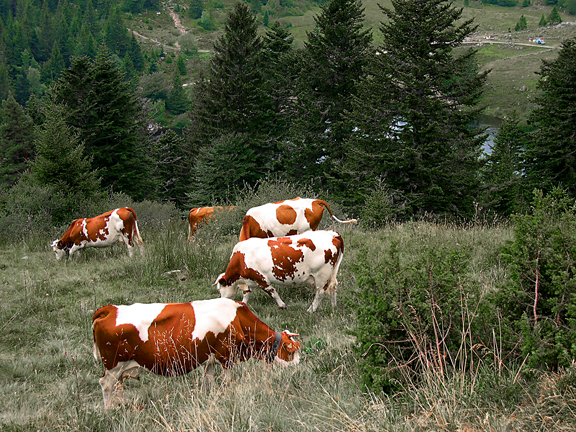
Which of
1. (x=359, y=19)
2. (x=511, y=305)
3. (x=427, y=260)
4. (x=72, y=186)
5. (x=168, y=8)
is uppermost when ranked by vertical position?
(x=168, y=8)

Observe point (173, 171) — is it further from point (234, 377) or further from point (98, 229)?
point (234, 377)

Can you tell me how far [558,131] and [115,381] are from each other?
28.1m

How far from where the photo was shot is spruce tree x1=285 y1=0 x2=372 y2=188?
2602 cm

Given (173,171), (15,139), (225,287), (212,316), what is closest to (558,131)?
(225,287)

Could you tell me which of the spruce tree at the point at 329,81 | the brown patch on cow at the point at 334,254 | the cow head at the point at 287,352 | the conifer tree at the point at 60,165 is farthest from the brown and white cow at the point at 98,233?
the spruce tree at the point at 329,81

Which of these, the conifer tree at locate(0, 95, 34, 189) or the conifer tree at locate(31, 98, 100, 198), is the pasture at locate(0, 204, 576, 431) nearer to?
the conifer tree at locate(31, 98, 100, 198)

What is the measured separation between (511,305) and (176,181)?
40672 millimetres

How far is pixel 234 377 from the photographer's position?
156 inches

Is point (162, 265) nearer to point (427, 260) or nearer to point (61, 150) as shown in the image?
point (427, 260)

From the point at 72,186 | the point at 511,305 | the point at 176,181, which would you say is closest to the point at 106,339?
the point at 511,305

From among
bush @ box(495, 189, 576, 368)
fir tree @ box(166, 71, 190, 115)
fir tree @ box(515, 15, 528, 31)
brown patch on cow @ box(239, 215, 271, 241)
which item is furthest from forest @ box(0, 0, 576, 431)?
fir tree @ box(515, 15, 528, 31)

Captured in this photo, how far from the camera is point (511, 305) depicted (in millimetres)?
3193

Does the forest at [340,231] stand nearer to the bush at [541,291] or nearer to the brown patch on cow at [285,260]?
the bush at [541,291]

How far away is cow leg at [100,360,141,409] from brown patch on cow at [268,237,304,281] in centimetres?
245
